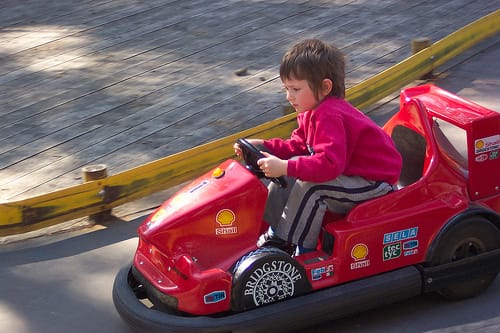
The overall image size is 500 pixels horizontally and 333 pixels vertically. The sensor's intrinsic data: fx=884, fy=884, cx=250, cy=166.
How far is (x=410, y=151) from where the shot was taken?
3.84m

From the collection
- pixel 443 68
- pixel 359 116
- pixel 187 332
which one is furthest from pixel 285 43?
pixel 187 332

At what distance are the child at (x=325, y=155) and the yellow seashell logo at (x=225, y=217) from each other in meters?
0.18

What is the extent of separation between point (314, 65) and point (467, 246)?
95cm

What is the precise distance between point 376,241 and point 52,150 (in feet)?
8.99

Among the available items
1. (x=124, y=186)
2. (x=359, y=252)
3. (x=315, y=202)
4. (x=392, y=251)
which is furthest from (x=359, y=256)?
(x=124, y=186)

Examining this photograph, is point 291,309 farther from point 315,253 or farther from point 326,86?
point 326,86

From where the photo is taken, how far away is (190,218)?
330 centimetres

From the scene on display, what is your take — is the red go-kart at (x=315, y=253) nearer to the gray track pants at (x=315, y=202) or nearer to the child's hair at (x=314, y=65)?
the gray track pants at (x=315, y=202)

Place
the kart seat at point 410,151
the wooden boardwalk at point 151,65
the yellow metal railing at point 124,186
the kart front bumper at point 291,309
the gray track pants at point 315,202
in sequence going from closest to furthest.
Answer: the kart front bumper at point 291,309 < the gray track pants at point 315,202 < the kart seat at point 410,151 < the yellow metal railing at point 124,186 < the wooden boardwalk at point 151,65

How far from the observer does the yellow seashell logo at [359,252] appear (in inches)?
131

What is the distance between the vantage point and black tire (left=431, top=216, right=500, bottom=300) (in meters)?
3.44

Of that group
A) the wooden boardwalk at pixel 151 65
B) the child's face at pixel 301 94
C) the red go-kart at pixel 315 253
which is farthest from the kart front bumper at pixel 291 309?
the wooden boardwalk at pixel 151 65

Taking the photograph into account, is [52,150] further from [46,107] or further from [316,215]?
[316,215]

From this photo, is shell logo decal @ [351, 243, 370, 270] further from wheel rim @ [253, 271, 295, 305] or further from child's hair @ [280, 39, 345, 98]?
child's hair @ [280, 39, 345, 98]
